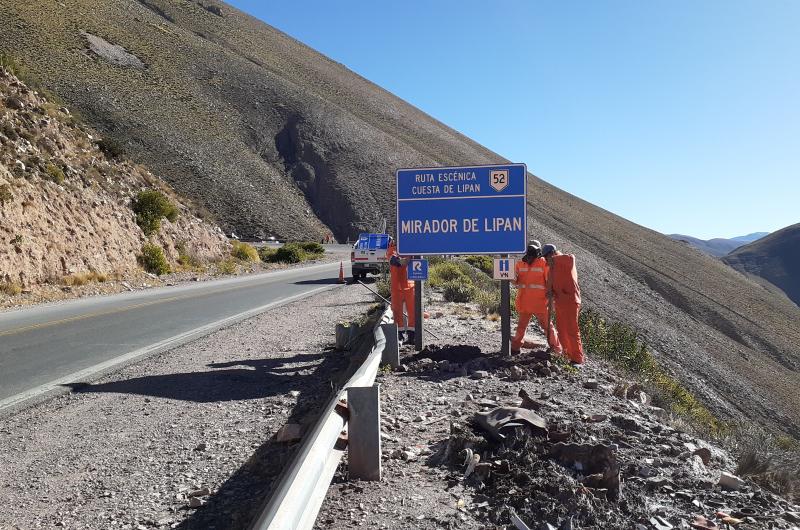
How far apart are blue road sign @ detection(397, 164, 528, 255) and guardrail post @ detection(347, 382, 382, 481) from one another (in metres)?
5.35

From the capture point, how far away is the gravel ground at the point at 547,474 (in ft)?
12.2

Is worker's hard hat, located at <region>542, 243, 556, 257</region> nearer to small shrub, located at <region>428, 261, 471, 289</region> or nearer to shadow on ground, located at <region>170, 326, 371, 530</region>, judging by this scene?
shadow on ground, located at <region>170, 326, 371, 530</region>

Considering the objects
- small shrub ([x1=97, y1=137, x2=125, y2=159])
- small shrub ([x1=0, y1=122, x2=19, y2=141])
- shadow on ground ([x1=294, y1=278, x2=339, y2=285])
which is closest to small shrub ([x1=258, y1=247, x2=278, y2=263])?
small shrub ([x1=97, y1=137, x2=125, y2=159])

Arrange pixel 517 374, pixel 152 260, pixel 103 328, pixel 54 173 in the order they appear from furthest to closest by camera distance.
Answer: pixel 152 260
pixel 54 173
pixel 103 328
pixel 517 374

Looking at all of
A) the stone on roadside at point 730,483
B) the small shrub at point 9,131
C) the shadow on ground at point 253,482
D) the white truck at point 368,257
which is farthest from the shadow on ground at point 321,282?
the stone on roadside at point 730,483

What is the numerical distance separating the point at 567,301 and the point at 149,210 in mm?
21714

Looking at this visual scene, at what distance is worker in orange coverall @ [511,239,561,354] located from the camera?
953cm

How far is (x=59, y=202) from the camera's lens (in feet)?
70.2

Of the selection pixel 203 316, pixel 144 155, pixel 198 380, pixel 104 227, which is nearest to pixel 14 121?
pixel 104 227

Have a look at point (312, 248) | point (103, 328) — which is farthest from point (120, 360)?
point (312, 248)

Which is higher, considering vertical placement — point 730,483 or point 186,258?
point 186,258

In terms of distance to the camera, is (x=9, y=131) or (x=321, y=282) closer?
(x=9, y=131)

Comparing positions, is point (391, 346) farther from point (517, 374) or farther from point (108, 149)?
point (108, 149)

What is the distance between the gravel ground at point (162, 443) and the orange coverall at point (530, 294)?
8.58ft
